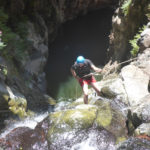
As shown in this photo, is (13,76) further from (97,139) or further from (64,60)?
(64,60)

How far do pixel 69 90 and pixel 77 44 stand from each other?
7.94 meters

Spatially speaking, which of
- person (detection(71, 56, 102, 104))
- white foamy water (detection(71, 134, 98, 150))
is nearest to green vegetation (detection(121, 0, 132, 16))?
person (detection(71, 56, 102, 104))

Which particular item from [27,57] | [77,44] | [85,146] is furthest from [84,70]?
[77,44]

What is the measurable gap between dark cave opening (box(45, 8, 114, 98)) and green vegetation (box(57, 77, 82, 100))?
0.44m

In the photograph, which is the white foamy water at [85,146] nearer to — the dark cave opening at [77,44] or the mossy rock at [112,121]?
the mossy rock at [112,121]

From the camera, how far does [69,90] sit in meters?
13.1

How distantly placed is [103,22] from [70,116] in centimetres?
1895

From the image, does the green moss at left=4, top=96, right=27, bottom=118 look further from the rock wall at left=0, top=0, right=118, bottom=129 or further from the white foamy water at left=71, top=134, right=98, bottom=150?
the white foamy water at left=71, top=134, right=98, bottom=150

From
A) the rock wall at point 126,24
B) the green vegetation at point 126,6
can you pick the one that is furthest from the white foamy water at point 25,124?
the green vegetation at point 126,6

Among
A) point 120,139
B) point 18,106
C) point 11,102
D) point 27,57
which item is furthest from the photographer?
point 27,57

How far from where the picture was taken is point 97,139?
642 cm

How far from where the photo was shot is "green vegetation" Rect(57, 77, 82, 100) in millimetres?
12536

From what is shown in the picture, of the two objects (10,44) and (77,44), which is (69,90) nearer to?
(10,44)

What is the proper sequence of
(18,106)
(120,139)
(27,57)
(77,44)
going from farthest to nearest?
1. (77,44)
2. (27,57)
3. (18,106)
4. (120,139)
